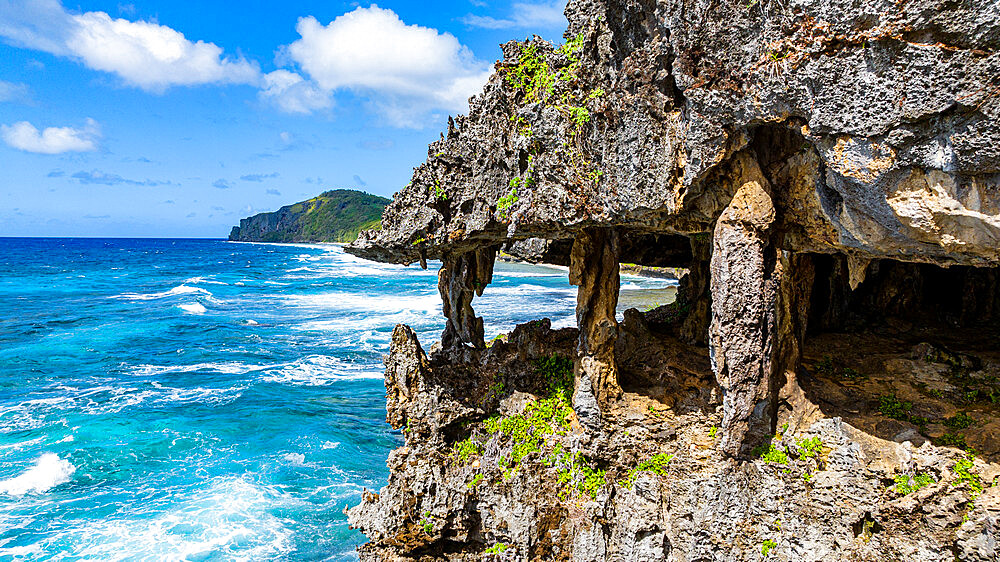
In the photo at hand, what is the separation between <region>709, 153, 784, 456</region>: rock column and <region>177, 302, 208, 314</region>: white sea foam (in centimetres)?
4376

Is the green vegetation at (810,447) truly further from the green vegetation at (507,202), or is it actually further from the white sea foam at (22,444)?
the white sea foam at (22,444)

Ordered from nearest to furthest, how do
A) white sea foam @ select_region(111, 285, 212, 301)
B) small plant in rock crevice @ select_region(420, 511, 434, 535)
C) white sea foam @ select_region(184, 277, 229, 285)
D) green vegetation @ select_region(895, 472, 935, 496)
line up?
green vegetation @ select_region(895, 472, 935, 496) → small plant in rock crevice @ select_region(420, 511, 434, 535) → white sea foam @ select_region(111, 285, 212, 301) → white sea foam @ select_region(184, 277, 229, 285)

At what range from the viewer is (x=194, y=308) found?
46156 millimetres

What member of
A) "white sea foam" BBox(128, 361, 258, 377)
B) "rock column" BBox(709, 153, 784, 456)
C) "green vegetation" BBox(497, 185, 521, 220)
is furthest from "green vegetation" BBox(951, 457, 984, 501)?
"white sea foam" BBox(128, 361, 258, 377)

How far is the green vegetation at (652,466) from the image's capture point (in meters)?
10.9

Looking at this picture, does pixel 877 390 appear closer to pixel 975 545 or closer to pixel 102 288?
pixel 975 545

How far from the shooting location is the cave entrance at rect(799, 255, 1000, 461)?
31.7 feet

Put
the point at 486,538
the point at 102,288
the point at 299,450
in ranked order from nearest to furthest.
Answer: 1. the point at 486,538
2. the point at 299,450
3. the point at 102,288

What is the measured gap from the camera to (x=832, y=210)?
863 centimetres

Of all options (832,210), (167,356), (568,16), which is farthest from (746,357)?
(167,356)

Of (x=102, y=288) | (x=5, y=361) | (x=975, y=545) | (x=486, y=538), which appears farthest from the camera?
(x=102, y=288)

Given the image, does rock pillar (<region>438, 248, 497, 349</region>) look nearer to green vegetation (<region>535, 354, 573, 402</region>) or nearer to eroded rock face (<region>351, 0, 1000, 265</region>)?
eroded rock face (<region>351, 0, 1000, 265</region>)

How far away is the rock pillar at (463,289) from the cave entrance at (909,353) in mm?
7501

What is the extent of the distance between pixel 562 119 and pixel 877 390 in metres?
7.54
